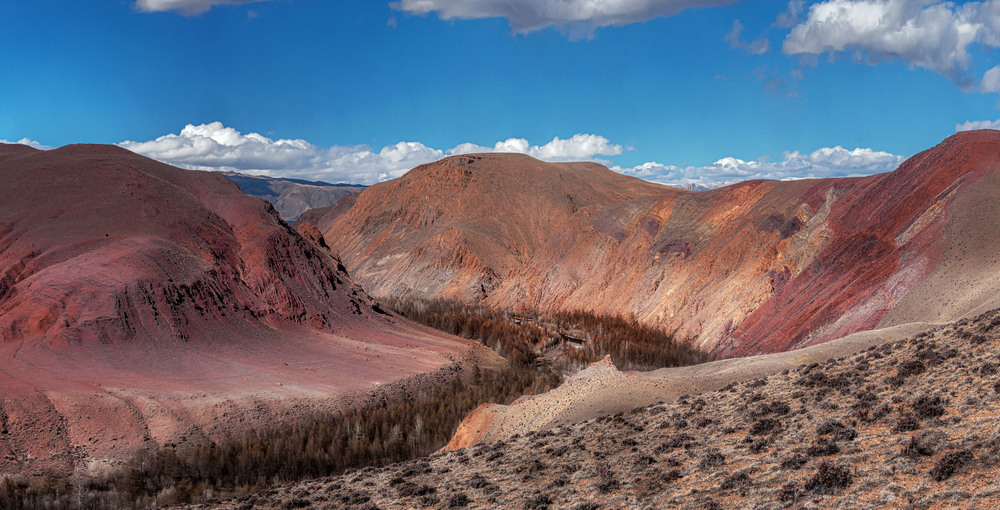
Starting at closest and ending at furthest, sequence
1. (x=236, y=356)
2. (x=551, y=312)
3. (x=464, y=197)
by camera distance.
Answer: (x=236, y=356) < (x=551, y=312) < (x=464, y=197)

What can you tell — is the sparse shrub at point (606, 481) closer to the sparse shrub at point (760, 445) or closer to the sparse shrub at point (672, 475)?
the sparse shrub at point (672, 475)

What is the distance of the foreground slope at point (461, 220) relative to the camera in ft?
304

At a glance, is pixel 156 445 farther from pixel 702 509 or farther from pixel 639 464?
pixel 702 509

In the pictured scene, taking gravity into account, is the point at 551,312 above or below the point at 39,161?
below

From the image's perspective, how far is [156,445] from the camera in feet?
96.5

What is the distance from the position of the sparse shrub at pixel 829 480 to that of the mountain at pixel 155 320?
2729cm

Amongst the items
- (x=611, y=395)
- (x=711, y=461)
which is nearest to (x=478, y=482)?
(x=711, y=461)

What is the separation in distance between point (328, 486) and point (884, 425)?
47.2 feet

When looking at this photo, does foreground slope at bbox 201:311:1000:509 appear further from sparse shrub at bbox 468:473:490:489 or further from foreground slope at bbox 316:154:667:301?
foreground slope at bbox 316:154:667:301

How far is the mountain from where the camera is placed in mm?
30000

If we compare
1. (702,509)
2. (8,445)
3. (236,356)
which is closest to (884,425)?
(702,509)

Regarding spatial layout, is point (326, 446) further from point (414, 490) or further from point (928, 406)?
point (928, 406)

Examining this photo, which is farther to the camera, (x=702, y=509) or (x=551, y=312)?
(x=551, y=312)

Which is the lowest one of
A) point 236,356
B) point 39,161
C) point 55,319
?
point 236,356
